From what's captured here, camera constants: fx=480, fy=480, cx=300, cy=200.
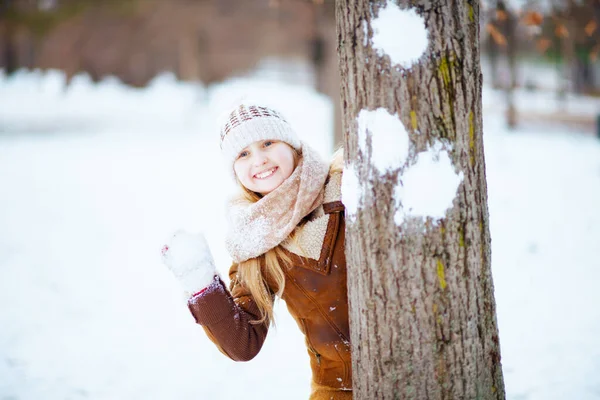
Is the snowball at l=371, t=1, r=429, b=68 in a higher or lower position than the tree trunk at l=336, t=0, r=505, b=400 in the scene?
higher

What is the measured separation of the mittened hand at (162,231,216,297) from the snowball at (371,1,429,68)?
1021mm

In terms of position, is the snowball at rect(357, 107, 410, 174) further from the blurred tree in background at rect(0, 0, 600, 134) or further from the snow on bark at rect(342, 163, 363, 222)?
the blurred tree in background at rect(0, 0, 600, 134)

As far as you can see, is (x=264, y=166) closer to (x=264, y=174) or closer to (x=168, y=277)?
(x=264, y=174)

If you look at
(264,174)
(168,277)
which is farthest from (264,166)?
(168,277)

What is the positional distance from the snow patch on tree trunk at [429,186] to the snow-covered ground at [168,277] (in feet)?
3.41

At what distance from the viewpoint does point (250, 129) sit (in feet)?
6.75

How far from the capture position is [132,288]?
4750mm

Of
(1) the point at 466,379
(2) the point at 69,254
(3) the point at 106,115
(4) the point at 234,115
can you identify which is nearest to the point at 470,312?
(1) the point at 466,379

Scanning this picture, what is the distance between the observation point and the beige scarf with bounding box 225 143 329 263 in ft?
6.21

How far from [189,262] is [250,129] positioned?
0.62 metres

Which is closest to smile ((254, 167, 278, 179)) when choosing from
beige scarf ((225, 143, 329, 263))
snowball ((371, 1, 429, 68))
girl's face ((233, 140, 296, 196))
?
girl's face ((233, 140, 296, 196))

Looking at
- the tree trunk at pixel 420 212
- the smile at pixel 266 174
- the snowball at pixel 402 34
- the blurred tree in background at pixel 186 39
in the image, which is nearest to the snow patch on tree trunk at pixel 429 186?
the tree trunk at pixel 420 212

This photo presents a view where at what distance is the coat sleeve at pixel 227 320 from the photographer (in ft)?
5.92

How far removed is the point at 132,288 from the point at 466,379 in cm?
391
